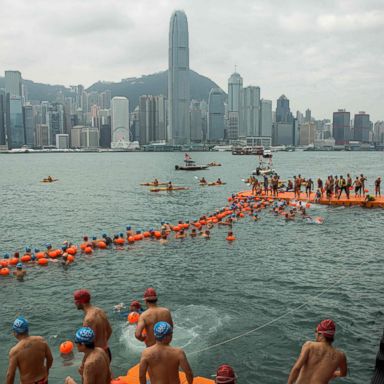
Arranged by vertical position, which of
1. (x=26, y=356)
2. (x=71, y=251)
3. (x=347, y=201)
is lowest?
(x=71, y=251)

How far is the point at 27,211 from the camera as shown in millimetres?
47062

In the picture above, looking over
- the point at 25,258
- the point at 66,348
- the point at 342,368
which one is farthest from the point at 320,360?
the point at 25,258

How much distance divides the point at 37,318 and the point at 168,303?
521cm

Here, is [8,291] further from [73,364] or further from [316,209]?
[316,209]

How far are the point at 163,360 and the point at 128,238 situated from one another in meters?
22.5

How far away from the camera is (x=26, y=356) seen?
26.1ft

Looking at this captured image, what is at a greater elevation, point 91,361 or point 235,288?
point 91,361

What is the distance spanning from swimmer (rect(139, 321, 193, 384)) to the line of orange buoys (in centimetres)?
1707

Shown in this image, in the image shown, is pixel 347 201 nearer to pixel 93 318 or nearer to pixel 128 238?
pixel 128 238

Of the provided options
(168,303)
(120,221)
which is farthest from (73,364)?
(120,221)

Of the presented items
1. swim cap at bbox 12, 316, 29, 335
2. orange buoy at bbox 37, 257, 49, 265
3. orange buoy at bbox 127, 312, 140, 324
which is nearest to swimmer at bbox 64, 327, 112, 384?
swim cap at bbox 12, 316, 29, 335

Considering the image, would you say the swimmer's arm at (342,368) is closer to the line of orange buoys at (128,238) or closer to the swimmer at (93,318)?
the swimmer at (93,318)

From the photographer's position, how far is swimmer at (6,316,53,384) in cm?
788

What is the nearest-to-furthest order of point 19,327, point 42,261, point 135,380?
point 19,327
point 135,380
point 42,261
